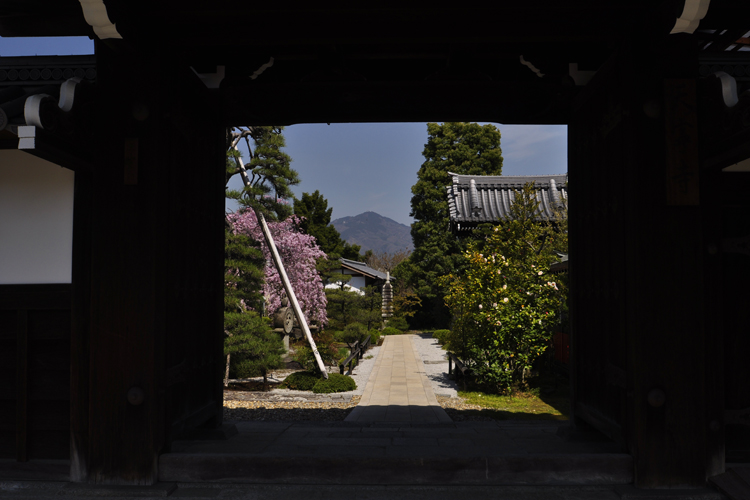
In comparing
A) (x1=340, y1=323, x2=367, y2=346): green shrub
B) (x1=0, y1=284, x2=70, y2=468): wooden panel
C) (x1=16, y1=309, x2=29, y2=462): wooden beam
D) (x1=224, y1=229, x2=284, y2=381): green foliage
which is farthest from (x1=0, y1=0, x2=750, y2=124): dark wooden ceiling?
(x1=340, y1=323, x2=367, y2=346): green shrub

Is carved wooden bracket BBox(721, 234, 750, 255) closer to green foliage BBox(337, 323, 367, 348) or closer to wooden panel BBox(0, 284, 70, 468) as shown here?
wooden panel BBox(0, 284, 70, 468)

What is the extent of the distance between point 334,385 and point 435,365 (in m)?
4.41

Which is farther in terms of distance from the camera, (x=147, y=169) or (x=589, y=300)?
(x=589, y=300)

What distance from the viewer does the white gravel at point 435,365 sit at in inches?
394

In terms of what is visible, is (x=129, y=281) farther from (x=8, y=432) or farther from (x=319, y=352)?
(x=319, y=352)

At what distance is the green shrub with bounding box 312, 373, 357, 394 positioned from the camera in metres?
9.73

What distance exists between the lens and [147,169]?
3.12 metres

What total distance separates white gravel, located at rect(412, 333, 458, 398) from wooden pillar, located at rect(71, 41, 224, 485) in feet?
23.0

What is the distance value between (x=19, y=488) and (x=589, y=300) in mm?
4032

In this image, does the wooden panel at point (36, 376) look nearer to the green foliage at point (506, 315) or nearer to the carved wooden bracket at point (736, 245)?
the carved wooden bracket at point (736, 245)

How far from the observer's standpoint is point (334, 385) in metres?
9.84

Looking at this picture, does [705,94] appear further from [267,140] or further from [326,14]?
[267,140]

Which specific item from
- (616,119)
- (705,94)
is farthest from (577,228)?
(705,94)

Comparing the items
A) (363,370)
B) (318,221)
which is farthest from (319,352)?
(318,221)
